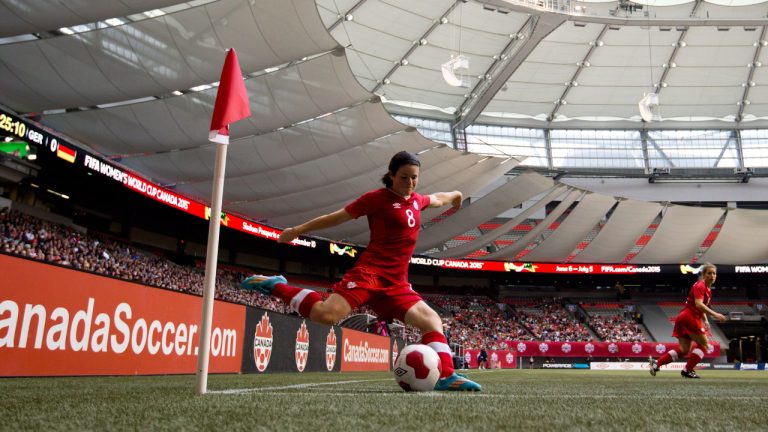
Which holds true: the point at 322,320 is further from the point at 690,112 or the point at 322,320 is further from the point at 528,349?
the point at 690,112

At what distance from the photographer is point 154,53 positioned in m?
21.8

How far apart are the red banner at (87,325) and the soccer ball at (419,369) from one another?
12.1ft

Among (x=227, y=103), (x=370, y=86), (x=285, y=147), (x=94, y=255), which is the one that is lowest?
(x=227, y=103)

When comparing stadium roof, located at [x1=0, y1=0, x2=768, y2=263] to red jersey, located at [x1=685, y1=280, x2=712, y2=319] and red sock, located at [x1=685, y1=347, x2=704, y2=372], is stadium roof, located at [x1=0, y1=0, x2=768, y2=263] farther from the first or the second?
red sock, located at [x1=685, y1=347, x2=704, y2=372]

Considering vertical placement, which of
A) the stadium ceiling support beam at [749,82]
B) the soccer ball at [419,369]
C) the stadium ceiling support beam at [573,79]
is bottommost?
the soccer ball at [419,369]

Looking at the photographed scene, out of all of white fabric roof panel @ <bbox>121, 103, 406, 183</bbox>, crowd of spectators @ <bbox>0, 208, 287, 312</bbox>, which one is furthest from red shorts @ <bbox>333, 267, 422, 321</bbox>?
white fabric roof panel @ <bbox>121, 103, 406, 183</bbox>

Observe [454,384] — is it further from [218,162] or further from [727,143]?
[727,143]

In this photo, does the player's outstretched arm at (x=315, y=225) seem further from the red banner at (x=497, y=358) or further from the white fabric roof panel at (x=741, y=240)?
the white fabric roof panel at (x=741, y=240)

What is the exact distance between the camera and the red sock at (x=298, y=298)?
493cm

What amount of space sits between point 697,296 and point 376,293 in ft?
24.0

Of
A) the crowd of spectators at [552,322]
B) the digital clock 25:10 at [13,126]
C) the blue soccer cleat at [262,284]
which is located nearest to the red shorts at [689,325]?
the blue soccer cleat at [262,284]

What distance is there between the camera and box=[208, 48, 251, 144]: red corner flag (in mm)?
4305

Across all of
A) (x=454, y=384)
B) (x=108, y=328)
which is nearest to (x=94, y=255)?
(x=108, y=328)

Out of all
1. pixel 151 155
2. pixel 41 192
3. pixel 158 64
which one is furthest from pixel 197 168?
pixel 158 64
